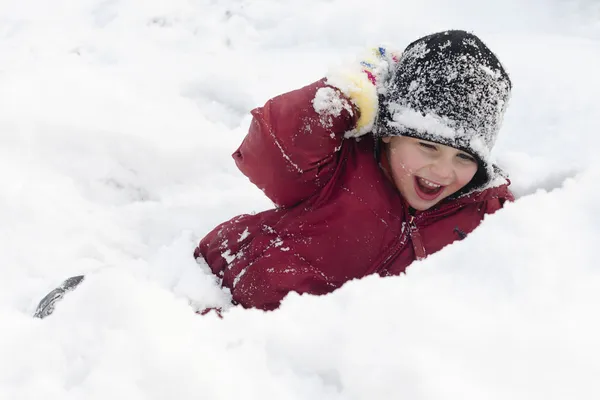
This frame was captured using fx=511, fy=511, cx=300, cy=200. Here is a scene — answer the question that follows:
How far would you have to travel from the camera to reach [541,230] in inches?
33.4

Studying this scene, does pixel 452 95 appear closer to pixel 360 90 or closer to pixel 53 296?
pixel 360 90

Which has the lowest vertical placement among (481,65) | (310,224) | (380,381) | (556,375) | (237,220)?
(237,220)

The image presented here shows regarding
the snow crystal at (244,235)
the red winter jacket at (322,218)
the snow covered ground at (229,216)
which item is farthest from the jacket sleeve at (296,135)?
the snow covered ground at (229,216)

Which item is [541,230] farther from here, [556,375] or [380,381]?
[380,381]

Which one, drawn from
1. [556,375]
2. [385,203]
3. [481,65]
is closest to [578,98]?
[481,65]

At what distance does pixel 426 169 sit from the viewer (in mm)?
1496

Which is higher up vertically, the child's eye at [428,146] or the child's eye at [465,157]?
the child's eye at [465,157]

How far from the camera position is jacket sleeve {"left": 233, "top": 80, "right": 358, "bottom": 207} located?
4.55 ft

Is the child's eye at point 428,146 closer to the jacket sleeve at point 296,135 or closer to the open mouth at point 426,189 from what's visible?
the open mouth at point 426,189

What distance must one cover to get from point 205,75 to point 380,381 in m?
2.36

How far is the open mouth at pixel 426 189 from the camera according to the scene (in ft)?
5.09

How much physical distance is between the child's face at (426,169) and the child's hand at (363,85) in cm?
13

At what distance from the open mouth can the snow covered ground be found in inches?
12.3

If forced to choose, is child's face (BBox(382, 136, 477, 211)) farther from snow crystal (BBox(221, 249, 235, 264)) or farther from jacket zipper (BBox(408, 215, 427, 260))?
snow crystal (BBox(221, 249, 235, 264))
